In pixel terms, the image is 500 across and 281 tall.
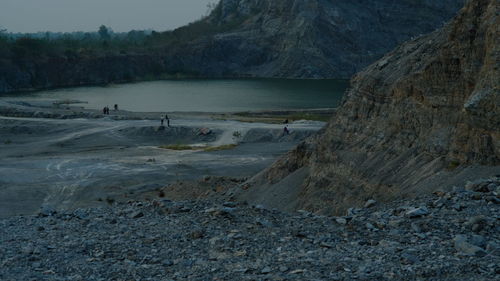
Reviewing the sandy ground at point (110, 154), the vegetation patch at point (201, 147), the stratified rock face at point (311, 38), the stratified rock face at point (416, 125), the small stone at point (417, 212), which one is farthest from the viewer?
the stratified rock face at point (311, 38)

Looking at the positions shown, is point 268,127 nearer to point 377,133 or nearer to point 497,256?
point 377,133

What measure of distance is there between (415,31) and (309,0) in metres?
30.5

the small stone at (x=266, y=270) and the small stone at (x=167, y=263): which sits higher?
the small stone at (x=266, y=270)

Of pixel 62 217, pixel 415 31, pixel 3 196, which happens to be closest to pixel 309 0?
pixel 415 31

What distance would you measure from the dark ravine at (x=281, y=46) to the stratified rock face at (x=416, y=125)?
120358 millimetres

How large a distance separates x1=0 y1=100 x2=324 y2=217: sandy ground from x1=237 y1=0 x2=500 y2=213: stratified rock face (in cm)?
1548

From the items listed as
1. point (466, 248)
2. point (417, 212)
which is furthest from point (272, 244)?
point (466, 248)

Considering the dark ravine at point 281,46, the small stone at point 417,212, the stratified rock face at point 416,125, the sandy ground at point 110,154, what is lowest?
the sandy ground at point 110,154

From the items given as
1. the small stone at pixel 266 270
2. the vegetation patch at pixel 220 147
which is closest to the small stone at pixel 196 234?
the small stone at pixel 266 270

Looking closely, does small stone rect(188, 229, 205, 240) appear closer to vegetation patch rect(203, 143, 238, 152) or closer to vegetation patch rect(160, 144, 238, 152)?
vegetation patch rect(203, 143, 238, 152)

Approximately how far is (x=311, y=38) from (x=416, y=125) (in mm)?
137081

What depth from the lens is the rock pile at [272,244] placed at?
12930 mm

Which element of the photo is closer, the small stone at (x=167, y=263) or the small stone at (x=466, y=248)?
the small stone at (x=466, y=248)

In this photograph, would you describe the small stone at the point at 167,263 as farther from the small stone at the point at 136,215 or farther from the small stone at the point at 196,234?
the small stone at the point at 136,215
